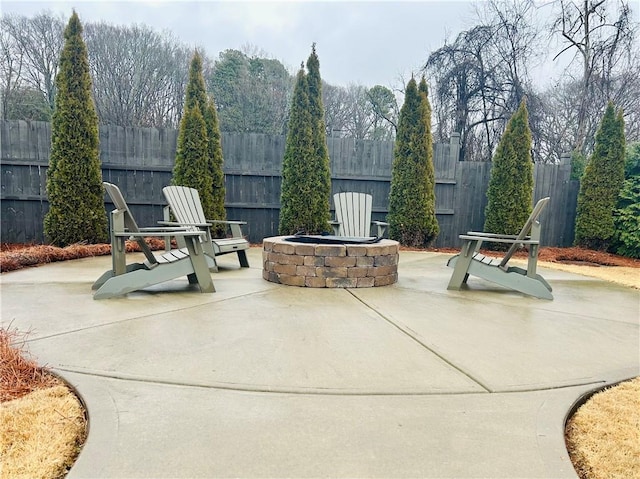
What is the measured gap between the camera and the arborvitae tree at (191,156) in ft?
21.3

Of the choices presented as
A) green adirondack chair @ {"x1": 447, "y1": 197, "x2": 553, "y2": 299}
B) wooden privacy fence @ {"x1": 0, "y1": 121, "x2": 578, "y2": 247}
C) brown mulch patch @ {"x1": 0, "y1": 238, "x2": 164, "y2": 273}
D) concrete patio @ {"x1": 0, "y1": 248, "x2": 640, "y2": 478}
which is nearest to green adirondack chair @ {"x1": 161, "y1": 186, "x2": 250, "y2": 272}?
concrete patio @ {"x1": 0, "y1": 248, "x2": 640, "y2": 478}

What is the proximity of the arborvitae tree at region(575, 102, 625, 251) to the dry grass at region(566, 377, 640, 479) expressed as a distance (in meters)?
6.59

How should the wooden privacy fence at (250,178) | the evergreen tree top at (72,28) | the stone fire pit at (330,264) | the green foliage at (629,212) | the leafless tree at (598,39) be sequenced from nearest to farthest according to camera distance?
the stone fire pit at (330,264) → the evergreen tree top at (72,28) → the wooden privacy fence at (250,178) → the green foliage at (629,212) → the leafless tree at (598,39)

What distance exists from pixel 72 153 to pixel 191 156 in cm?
169

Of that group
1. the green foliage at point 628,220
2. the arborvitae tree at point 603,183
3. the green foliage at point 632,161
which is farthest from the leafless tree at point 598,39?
the green foliage at point 628,220

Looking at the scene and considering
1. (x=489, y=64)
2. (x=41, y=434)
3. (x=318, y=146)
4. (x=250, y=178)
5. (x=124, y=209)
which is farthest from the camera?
(x=489, y=64)

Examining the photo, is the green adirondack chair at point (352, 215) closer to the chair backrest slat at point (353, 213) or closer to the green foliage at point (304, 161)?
the chair backrest slat at point (353, 213)

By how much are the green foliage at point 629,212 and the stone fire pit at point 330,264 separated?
218 inches

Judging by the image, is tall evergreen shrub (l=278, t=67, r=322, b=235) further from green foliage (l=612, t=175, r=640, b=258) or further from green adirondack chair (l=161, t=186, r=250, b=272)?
green foliage (l=612, t=175, r=640, b=258)

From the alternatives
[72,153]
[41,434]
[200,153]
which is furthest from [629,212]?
[72,153]

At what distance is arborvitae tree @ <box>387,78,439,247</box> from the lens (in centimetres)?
708

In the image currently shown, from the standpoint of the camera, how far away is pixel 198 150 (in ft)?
21.5

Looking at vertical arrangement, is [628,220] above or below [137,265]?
above

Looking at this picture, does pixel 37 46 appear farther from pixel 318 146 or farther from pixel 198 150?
Result: pixel 318 146
